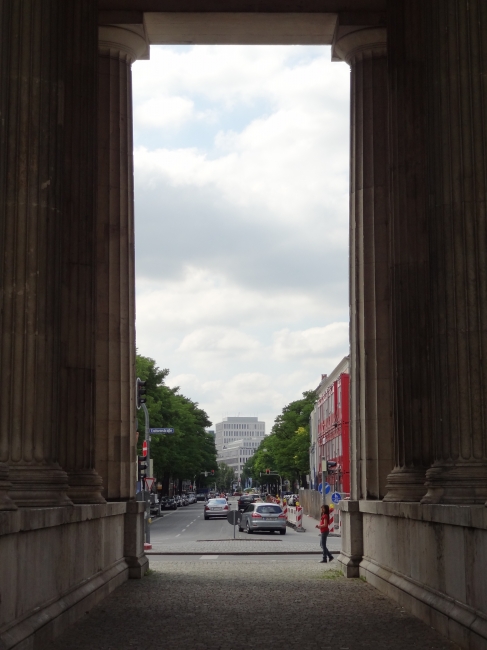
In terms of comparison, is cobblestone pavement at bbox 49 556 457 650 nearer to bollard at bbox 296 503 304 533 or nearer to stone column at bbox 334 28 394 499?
stone column at bbox 334 28 394 499

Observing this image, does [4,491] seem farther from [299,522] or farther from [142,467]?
[299,522]

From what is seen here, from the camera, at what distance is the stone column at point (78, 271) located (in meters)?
20.4

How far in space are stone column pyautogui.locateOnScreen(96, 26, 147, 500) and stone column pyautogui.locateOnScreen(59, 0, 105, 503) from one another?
12.4ft

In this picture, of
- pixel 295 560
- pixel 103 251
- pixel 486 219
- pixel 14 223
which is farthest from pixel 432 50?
pixel 295 560

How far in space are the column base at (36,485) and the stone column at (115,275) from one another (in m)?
9.50

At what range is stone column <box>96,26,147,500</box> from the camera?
24.9m

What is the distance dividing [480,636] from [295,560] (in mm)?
22438

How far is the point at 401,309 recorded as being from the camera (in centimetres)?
2153

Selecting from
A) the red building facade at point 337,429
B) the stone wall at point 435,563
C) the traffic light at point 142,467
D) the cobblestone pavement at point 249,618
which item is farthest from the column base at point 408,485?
the red building facade at point 337,429

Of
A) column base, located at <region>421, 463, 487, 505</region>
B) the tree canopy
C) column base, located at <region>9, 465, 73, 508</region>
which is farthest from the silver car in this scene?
the tree canopy

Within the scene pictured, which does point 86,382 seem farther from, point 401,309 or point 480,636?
point 480,636

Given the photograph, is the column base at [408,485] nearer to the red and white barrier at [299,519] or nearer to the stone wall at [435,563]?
the stone wall at [435,563]

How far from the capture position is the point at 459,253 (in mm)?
14539

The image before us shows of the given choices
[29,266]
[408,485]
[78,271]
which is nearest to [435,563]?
[408,485]
